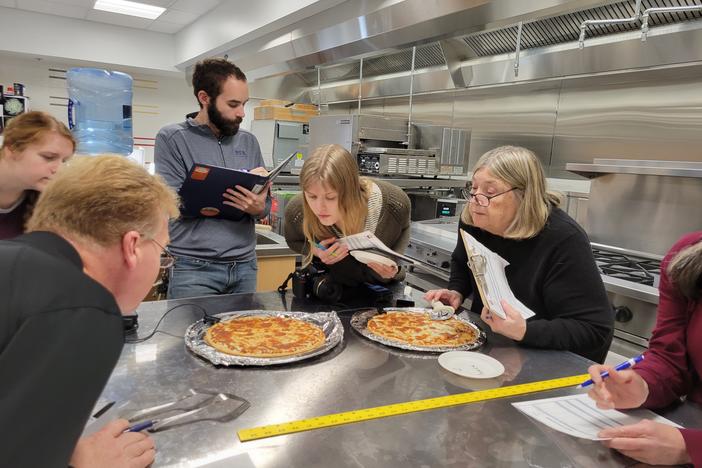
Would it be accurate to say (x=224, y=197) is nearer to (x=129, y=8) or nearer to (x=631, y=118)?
A: (x=631, y=118)

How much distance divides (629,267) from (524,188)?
4.21 feet

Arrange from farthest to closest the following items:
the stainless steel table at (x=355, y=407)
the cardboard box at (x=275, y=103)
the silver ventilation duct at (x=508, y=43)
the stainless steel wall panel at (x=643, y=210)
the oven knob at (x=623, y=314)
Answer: the cardboard box at (x=275, y=103), the stainless steel wall panel at (x=643, y=210), the silver ventilation duct at (x=508, y=43), the oven knob at (x=623, y=314), the stainless steel table at (x=355, y=407)

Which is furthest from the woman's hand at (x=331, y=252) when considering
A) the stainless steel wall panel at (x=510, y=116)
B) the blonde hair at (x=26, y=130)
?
the stainless steel wall panel at (x=510, y=116)

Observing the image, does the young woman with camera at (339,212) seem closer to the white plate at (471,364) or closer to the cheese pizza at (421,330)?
the cheese pizza at (421,330)

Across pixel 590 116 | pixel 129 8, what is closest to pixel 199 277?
pixel 590 116

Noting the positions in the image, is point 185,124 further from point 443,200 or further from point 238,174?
point 443,200

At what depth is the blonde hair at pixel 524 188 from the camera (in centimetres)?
157

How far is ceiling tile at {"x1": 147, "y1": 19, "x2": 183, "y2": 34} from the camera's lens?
252 inches

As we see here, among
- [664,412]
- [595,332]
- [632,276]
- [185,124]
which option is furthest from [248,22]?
[664,412]

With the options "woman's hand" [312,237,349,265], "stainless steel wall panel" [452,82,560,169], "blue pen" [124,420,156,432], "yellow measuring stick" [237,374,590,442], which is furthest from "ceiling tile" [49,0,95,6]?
"yellow measuring stick" [237,374,590,442]

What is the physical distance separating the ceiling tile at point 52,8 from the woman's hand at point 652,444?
6.97 meters

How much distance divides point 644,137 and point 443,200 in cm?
154

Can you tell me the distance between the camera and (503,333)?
1.45 meters

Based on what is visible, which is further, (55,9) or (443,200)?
(55,9)
